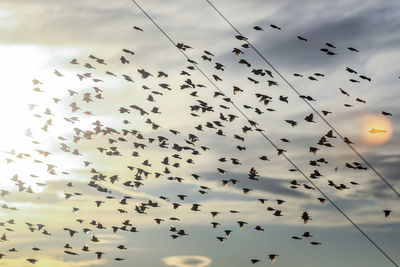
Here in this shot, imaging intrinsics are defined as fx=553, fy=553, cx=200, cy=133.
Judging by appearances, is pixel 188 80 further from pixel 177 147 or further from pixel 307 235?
pixel 307 235

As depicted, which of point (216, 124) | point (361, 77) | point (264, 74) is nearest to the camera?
point (361, 77)

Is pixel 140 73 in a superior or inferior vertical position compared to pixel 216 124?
superior

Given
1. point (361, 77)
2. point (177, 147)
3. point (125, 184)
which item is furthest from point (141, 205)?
point (361, 77)

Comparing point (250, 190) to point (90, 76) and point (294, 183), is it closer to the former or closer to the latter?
point (294, 183)

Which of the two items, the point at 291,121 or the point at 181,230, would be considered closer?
the point at 291,121

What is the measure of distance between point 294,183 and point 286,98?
25.1 ft

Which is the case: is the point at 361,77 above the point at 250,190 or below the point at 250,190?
above

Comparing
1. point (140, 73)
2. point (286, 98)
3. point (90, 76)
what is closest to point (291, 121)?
point (286, 98)

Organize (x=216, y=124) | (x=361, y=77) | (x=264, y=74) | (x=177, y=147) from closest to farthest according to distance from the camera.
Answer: (x=361, y=77) → (x=264, y=74) → (x=216, y=124) → (x=177, y=147)

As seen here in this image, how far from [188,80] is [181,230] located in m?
12.8

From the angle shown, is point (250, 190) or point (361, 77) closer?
point (361, 77)

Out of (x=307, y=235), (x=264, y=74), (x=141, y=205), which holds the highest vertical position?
(x=264, y=74)

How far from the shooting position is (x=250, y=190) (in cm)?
4503

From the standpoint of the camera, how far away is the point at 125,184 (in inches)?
1828
